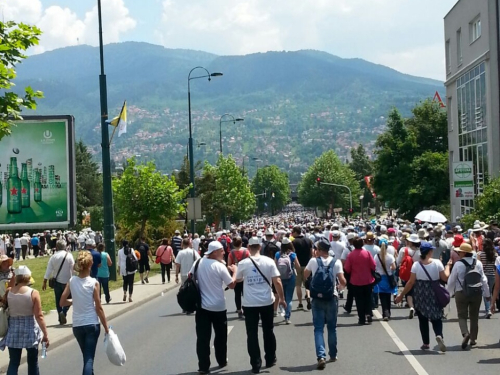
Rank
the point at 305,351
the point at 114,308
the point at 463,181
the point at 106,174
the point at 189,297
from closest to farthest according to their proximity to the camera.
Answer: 1. the point at 189,297
2. the point at 305,351
3. the point at 114,308
4. the point at 106,174
5. the point at 463,181

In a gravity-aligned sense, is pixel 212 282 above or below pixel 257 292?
above

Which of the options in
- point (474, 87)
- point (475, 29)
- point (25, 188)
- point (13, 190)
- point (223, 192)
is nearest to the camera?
point (25, 188)

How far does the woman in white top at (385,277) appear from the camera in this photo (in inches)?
651

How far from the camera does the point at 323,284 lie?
443 inches

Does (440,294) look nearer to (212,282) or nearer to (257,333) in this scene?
(257,333)

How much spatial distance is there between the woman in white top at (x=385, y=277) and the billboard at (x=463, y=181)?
2123 cm

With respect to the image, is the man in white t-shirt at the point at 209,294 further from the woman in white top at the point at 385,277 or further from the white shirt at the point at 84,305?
the woman in white top at the point at 385,277

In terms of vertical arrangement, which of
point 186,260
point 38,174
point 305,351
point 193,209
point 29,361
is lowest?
point 305,351

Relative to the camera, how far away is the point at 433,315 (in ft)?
39.1

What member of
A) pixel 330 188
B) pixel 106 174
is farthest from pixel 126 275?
pixel 330 188

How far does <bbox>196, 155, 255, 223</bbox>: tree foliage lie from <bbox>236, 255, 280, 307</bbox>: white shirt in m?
57.1

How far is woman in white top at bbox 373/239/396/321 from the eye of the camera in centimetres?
1653

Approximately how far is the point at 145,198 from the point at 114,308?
65.2ft

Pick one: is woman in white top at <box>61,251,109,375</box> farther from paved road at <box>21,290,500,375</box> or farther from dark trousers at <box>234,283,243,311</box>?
dark trousers at <box>234,283,243,311</box>
